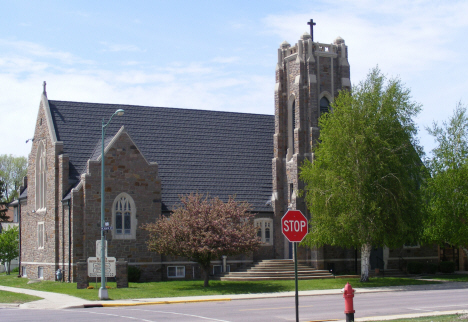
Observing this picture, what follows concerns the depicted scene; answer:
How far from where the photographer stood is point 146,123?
40938mm

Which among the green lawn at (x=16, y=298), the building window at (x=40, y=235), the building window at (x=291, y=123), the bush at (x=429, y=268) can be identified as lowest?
the bush at (x=429, y=268)

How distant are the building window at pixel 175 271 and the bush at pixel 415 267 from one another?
15.4 m

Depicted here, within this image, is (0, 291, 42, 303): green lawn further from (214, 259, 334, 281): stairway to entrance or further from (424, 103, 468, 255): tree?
(424, 103, 468, 255): tree

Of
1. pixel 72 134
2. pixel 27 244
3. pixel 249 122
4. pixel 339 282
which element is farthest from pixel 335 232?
pixel 27 244

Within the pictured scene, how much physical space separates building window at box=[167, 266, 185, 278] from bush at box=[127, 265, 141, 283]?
2.44m

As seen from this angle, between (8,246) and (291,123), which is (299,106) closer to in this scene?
(291,123)

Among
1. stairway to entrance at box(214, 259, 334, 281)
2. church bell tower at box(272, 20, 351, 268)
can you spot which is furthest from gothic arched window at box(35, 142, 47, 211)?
church bell tower at box(272, 20, 351, 268)

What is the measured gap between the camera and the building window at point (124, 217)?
116 ft

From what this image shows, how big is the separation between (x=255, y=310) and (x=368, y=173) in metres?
14.1

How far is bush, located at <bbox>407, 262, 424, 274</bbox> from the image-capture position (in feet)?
137

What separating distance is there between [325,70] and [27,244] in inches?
→ 900

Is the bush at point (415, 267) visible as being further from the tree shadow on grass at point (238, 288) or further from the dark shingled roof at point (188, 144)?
the tree shadow on grass at point (238, 288)

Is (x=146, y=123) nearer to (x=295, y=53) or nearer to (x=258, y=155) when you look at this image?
(x=258, y=155)

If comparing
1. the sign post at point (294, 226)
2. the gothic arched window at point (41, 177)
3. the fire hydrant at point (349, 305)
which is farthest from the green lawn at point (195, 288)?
the sign post at point (294, 226)
